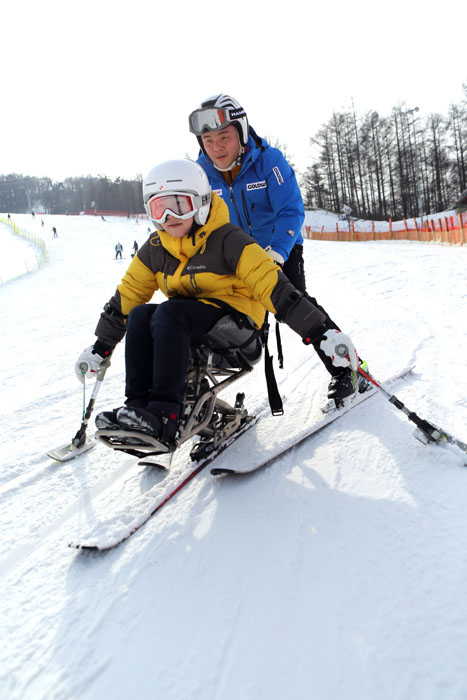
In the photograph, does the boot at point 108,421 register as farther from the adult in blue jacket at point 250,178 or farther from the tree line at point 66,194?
the tree line at point 66,194

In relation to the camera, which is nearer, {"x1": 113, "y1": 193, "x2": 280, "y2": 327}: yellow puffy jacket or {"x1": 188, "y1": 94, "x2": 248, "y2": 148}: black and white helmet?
{"x1": 113, "y1": 193, "x2": 280, "y2": 327}: yellow puffy jacket

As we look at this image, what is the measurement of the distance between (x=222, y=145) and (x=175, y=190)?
33.0 inches

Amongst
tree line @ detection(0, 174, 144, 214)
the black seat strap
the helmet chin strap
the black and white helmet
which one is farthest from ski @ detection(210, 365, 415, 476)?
tree line @ detection(0, 174, 144, 214)

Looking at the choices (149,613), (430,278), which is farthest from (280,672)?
(430,278)

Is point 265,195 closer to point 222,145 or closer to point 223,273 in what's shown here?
point 222,145

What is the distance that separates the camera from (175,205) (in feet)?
8.38

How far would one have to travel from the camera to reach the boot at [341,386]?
3195mm

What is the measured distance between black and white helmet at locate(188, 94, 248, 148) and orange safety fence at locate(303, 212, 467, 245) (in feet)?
54.4

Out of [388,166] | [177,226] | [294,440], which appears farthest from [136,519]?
[388,166]

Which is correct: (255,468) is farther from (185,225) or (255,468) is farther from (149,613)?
(185,225)

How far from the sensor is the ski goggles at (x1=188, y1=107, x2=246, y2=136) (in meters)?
3.02

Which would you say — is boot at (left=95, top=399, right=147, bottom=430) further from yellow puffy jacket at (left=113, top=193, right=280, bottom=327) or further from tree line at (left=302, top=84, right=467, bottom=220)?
tree line at (left=302, top=84, right=467, bottom=220)

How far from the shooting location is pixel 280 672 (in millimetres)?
1395

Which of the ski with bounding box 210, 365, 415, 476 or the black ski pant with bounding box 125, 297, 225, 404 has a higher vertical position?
the black ski pant with bounding box 125, 297, 225, 404
